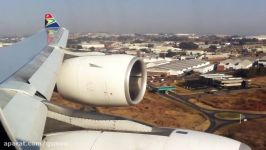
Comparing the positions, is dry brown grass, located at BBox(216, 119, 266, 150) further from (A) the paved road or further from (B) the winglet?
(B) the winglet

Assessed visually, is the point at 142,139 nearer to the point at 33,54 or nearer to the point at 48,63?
the point at 48,63

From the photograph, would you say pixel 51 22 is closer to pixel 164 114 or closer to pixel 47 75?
pixel 47 75

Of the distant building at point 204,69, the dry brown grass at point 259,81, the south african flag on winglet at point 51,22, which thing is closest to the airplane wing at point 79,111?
the south african flag on winglet at point 51,22

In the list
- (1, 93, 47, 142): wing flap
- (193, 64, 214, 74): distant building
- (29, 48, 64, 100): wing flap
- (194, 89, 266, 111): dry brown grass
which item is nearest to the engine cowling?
(29, 48, 64, 100): wing flap

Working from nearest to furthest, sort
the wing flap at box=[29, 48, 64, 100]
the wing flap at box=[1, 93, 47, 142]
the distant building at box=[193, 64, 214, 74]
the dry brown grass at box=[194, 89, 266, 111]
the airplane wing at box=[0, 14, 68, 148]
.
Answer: the wing flap at box=[1, 93, 47, 142], the airplane wing at box=[0, 14, 68, 148], the wing flap at box=[29, 48, 64, 100], the dry brown grass at box=[194, 89, 266, 111], the distant building at box=[193, 64, 214, 74]

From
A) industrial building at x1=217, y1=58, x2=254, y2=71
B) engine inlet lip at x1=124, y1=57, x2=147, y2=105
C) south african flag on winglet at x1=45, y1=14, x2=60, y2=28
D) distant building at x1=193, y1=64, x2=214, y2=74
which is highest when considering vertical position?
south african flag on winglet at x1=45, y1=14, x2=60, y2=28

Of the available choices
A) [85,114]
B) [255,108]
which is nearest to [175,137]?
[85,114]
